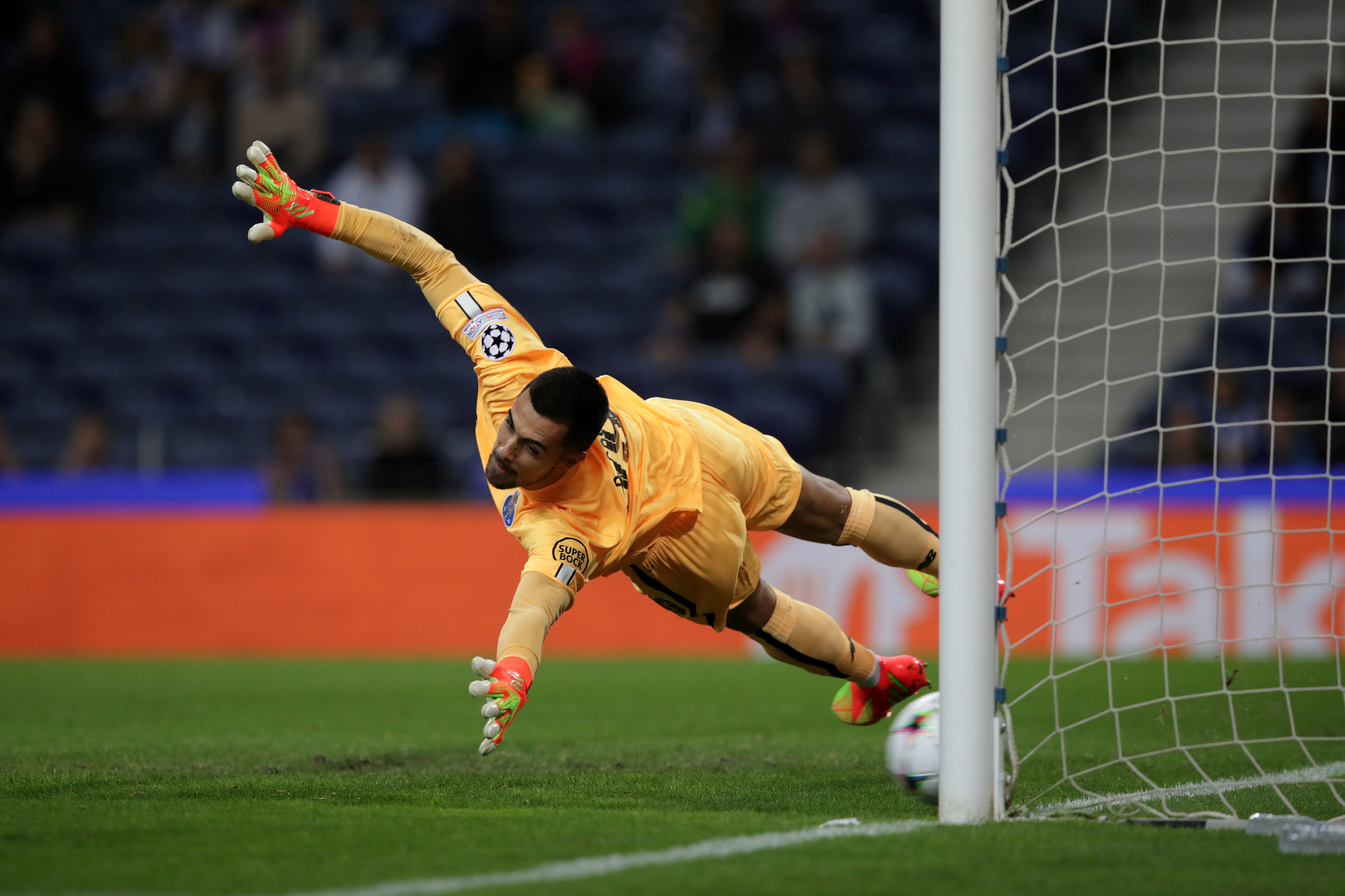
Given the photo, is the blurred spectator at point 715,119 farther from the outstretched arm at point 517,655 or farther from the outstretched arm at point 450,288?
the outstretched arm at point 517,655

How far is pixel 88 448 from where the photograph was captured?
1102cm

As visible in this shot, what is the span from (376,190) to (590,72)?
89.9 inches

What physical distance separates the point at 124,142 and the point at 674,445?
11640 mm

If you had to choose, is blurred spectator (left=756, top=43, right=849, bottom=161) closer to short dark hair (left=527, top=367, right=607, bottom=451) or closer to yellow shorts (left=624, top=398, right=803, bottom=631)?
yellow shorts (left=624, top=398, right=803, bottom=631)

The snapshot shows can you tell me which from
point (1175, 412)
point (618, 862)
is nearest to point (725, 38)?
point (1175, 412)

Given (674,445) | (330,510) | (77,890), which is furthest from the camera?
(330,510)

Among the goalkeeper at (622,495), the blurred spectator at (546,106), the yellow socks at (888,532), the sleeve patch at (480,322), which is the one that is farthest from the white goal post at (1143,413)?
the blurred spectator at (546,106)

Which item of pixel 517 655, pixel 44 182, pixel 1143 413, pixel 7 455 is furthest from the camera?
pixel 44 182

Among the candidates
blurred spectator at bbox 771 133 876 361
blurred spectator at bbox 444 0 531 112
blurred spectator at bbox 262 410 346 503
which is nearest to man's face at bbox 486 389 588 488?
blurred spectator at bbox 262 410 346 503

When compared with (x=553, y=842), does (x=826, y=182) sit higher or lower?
higher

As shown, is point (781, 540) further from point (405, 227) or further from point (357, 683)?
point (405, 227)

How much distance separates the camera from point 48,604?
1034 centimetres

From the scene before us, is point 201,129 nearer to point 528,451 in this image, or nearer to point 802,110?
point 802,110

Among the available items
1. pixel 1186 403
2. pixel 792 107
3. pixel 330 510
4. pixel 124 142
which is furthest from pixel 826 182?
pixel 124 142
